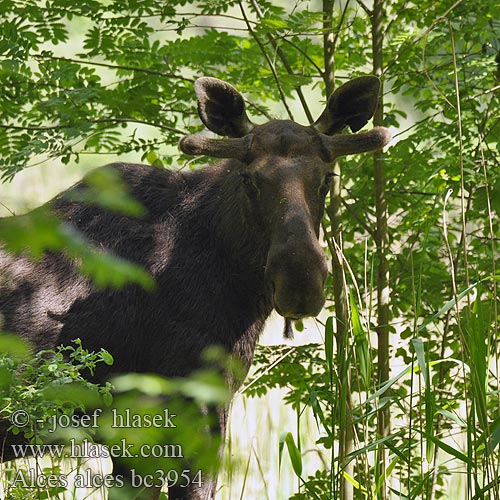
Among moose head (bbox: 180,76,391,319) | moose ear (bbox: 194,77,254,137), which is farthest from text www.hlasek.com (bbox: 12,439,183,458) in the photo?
moose ear (bbox: 194,77,254,137)

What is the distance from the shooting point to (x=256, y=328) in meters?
5.77

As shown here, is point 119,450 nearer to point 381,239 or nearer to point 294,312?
point 294,312

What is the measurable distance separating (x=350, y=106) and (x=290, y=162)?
0.90 m

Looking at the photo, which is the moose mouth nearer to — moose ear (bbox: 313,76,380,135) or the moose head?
the moose head

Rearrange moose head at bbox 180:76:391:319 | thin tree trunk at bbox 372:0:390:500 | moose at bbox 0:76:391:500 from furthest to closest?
thin tree trunk at bbox 372:0:390:500 < moose at bbox 0:76:391:500 < moose head at bbox 180:76:391:319

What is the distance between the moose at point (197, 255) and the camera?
17.7ft

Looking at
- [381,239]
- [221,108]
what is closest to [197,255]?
[221,108]

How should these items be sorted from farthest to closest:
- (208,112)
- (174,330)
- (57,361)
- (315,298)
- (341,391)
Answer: (208,112)
(174,330)
(315,298)
(341,391)
(57,361)

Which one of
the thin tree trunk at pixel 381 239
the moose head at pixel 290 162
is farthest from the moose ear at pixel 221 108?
the thin tree trunk at pixel 381 239

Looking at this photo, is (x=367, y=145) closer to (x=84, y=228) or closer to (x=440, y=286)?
(x=440, y=286)

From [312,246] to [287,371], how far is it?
80.2 inches

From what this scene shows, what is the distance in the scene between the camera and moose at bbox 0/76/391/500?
5383mm

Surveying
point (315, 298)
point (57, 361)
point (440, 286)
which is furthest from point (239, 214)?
point (57, 361)

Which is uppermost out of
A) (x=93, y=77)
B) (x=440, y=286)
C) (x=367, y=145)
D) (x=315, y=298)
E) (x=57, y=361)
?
(x=93, y=77)
